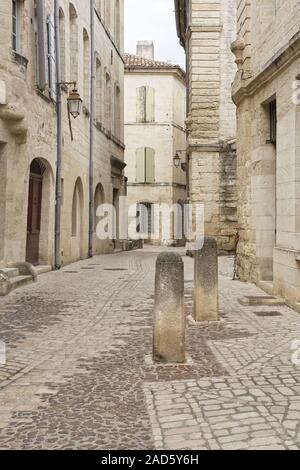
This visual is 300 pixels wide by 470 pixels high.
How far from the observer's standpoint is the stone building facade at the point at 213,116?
1928 centimetres

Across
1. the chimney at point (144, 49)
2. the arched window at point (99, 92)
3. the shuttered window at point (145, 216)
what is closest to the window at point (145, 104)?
the shuttered window at point (145, 216)

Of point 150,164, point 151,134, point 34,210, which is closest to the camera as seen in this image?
point 34,210

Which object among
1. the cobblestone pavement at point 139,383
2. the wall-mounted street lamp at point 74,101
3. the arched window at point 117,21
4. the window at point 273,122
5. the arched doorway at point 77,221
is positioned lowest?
the cobblestone pavement at point 139,383

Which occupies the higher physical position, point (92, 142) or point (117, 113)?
point (117, 113)

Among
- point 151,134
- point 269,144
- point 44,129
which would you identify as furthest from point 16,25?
point 151,134

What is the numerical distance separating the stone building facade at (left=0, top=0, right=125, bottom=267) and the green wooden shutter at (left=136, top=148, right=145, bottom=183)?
513 inches

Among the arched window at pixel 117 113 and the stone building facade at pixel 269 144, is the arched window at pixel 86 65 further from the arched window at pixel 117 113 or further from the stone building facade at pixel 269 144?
the stone building facade at pixel 269 144

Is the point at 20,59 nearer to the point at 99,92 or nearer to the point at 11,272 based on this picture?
the point at 11,272

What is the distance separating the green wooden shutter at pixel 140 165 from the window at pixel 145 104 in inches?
82.1

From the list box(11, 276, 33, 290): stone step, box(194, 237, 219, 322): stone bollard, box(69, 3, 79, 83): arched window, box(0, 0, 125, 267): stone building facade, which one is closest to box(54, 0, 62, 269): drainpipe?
box(0, 0, 125, 267): stone building facade

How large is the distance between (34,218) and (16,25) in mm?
4421

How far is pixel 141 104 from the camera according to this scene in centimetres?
3534
